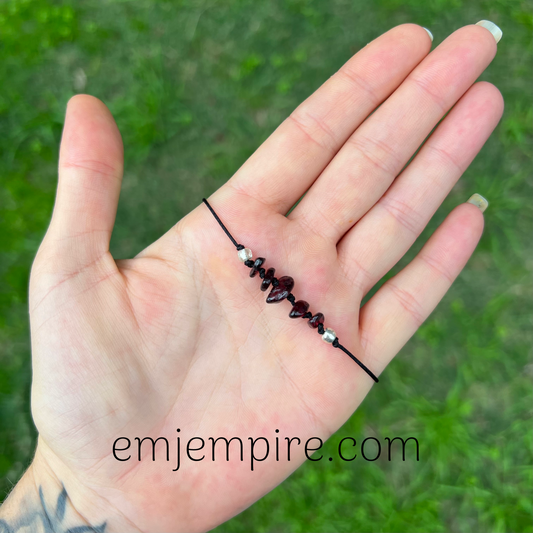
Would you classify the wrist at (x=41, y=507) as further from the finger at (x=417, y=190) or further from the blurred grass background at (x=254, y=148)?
the finger at (x=417, y=190)

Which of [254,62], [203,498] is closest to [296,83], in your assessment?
[254,62]

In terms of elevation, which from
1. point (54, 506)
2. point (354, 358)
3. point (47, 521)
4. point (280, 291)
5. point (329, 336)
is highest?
point (280, 291)

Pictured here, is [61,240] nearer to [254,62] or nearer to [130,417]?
[130,417]

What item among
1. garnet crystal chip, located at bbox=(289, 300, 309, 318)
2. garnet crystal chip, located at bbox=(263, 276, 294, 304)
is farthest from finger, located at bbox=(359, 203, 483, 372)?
garnet crystal chip, located at bbox=(263, 276, 294, 304)

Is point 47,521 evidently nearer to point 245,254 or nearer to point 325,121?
point 245,254

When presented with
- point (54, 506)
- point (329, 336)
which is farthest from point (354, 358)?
point (54, 506)
